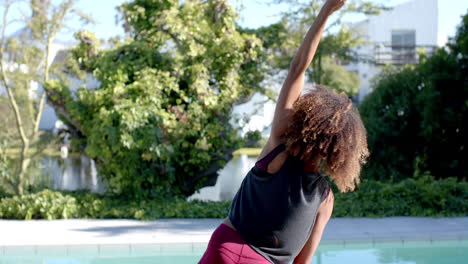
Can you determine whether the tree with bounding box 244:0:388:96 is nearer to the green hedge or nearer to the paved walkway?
the green hedge

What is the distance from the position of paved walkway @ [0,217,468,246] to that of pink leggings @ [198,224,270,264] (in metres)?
5.70

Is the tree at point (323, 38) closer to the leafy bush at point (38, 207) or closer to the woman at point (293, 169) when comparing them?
the leafy bush at point (38, 207)

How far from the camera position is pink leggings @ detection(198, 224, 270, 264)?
1875mm

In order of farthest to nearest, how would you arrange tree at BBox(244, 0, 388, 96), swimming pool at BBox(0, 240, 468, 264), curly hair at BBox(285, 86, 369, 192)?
tree at BBox(244, 0, 388, 96)
swimming pool at BBox(0, 240, 468, 264)
curly hair at BBox(285, 86, 369, 192)

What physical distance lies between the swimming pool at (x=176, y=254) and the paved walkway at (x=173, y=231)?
8cm

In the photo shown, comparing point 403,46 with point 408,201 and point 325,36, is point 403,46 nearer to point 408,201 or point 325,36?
point 325,36

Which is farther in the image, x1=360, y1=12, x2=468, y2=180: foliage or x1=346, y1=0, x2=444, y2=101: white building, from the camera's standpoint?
x1=346, y1=0, x2=444, y2=101: white building

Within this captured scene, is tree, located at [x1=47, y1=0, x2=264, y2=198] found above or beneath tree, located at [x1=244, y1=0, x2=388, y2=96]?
beneath

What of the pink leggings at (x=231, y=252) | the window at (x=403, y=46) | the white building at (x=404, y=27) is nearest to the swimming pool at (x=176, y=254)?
the pink leggings at (x=231, y=252)

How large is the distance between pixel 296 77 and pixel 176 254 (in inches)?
234

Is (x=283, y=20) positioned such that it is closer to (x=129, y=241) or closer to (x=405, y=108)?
(x=405, y=108)

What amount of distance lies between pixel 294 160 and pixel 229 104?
28.1ft

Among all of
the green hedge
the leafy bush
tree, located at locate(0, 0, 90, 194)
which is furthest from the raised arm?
tree, located at locate(0, 0, 90, 194)

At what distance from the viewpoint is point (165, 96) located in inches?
396
